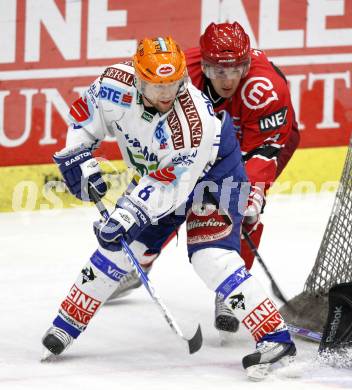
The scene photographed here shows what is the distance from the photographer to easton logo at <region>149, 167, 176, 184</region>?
4.18 m

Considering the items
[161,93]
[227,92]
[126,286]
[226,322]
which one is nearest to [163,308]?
[226,322]

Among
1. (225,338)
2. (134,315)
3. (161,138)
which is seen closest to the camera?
(161,138)

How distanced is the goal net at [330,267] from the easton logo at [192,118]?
89 centimetres

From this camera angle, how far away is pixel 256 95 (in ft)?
16.0

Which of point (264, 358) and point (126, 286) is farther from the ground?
point (264, 358)

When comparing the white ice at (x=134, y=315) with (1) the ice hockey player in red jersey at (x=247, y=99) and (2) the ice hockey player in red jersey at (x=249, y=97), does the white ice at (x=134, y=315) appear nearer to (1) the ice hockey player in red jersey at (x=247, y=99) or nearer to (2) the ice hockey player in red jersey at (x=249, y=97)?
(1) the ice hockey player in red jersey at (x=247, y=99)

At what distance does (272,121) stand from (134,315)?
924mm

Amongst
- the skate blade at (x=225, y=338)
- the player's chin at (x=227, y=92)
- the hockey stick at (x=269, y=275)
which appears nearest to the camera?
the skate blade at (x=225, y=338)

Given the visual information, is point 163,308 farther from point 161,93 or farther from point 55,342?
point 161,93

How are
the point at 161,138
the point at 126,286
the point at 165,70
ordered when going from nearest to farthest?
1. the point at 165,70
2. the point at 161,138
3. the point at 126,286

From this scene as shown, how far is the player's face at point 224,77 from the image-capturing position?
4.78 m

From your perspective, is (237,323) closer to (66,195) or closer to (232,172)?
(232,172)

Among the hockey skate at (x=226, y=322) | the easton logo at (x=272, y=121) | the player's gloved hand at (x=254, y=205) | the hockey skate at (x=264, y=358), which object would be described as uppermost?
the easton logo at (x=272, y=121)

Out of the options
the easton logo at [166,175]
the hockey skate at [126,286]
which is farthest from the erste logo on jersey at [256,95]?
the hockey skate at [126,286]
